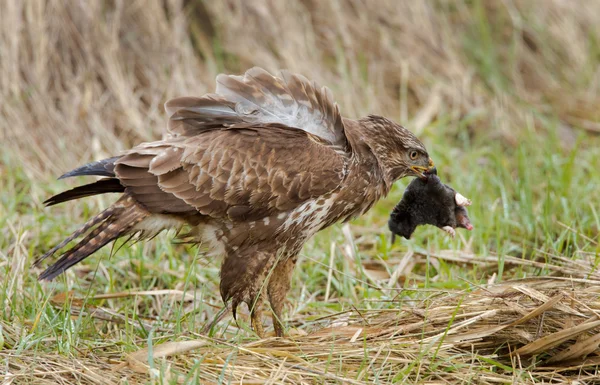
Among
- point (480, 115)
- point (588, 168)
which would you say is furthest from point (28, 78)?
point (588, 168)

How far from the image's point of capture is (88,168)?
4.04 meters

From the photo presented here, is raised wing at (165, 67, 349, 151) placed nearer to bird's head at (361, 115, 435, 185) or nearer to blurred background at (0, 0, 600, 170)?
bird's head at (361, 115, 435, 185)

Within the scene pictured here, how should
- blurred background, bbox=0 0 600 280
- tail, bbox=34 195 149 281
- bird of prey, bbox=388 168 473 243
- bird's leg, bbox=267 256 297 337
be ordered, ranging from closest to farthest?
tail, bbox=34 195 149 281 < bird's leg, bbox=267 256 297 337 < bird of prey, bbox=388 168 473 243 < blurred background, bbox=0 0 600 280

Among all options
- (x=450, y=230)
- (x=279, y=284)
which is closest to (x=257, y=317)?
(x=279, y=284)

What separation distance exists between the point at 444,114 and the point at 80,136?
3.27 meters

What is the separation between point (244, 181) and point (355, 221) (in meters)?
2.15

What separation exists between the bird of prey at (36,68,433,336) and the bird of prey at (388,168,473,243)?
1.02ft

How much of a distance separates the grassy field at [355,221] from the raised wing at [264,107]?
31.6 inches

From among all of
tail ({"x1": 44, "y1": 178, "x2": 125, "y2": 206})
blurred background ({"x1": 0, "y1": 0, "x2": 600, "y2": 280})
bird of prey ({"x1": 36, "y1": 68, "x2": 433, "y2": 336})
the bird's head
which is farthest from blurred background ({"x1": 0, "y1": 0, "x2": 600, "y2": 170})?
the bird's head

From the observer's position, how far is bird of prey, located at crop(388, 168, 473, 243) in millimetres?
4504

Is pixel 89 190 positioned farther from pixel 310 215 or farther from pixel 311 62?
pixel 311 62

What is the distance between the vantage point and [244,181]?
13.2 ft

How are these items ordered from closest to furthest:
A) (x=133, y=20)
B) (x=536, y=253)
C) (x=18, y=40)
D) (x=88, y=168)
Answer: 1. (x=88, y=168)
2. (x=536, y=253)
3. (x=18, y=40)
4. (x=133, y=20)

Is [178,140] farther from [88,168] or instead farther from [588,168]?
[588,168]
